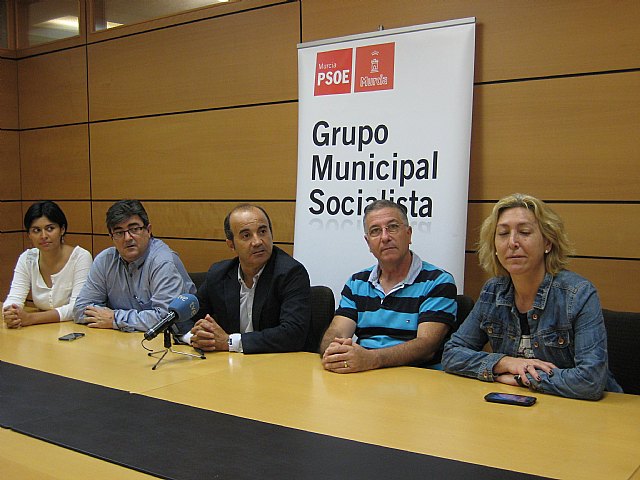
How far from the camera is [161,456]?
1.80m

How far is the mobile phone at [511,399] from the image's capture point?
7.00ft

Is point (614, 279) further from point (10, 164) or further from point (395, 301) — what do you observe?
point (10, 164)

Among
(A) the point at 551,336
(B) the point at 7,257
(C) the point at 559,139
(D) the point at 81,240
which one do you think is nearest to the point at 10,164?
(B) the point at 7,257

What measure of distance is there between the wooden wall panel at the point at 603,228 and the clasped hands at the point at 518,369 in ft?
3.95

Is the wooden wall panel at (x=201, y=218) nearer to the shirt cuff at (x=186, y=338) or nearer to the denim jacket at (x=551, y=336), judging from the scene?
the shirt cuff at (x=186, y=338)

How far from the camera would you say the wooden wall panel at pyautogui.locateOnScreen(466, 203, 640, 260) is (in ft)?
10.7

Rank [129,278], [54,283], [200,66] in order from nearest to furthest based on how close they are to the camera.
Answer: [129,278] → [54,283] → [200,66]

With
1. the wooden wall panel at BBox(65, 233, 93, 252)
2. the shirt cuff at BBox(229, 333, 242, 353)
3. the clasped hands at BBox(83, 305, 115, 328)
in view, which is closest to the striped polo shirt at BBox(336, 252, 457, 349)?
the shirt cuff at BBox(229, 333, 242, 353)

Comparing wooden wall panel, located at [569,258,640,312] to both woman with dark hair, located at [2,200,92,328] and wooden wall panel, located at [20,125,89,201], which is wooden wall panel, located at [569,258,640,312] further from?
wooden wall panel, located at [20,125,89,201]

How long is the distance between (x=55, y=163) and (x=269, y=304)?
11.6 feet

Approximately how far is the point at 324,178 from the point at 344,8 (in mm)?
1079

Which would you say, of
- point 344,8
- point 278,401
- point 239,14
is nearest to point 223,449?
point 278,401

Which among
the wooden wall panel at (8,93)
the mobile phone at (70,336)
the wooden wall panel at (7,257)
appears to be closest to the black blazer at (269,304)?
the mobile phone at (70,336)

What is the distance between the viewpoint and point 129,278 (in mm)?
3807
